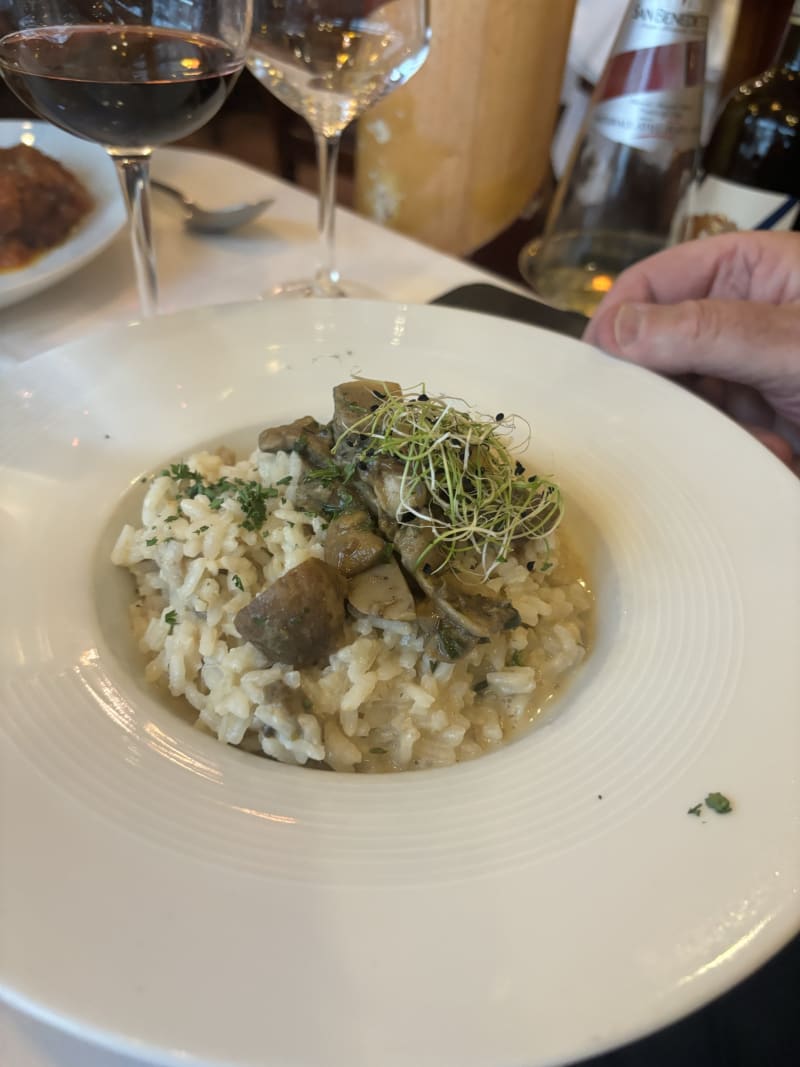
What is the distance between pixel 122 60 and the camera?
58.7 inches

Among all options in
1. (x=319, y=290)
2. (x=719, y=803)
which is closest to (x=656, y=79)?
(x=319, y=290)

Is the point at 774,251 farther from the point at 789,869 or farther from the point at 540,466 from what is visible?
the point at 789,869

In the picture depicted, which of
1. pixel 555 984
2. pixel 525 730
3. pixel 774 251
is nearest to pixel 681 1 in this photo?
pixel 774 251

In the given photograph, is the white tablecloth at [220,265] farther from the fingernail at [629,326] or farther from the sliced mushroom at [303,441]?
the sliced mushroom at [303,441]

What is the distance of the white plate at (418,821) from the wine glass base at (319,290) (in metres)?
0.83

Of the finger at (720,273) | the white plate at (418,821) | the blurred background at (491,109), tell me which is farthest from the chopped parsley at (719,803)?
the blurred background at (491,109)

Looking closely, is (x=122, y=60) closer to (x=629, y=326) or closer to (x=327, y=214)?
(x=327, y=214)

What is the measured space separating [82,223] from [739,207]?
6.47 ft

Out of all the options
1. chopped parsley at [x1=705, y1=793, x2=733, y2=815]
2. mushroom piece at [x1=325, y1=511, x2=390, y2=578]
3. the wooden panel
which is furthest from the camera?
the wooden panel

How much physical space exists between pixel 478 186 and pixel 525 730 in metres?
2.52

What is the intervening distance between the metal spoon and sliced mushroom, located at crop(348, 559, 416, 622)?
A: 172 centimetres

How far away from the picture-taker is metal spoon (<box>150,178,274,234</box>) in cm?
248

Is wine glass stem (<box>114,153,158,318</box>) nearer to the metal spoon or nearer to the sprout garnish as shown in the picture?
the metal spoon

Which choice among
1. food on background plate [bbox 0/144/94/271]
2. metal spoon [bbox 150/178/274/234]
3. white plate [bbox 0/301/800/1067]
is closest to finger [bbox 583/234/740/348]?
white plate [bbox 0/301/800/1067]
